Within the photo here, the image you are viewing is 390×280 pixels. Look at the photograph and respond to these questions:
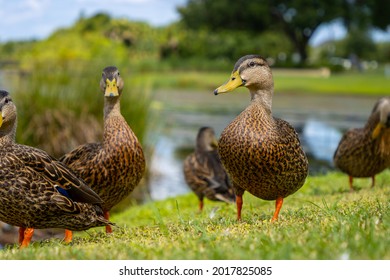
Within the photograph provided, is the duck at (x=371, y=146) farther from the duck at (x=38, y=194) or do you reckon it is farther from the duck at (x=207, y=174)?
the duck at (x=38, y=194)

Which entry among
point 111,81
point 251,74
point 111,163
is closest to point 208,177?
point 111,81

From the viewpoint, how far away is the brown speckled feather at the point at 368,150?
892cm

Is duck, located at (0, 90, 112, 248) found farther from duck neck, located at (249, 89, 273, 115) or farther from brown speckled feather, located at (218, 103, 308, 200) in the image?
duck neck, located at (249, 89, 273, 115)

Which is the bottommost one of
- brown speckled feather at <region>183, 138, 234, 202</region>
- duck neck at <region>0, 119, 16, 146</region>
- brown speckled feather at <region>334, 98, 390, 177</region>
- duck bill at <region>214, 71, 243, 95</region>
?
brown speckled feather at <region>183, 138, 234, 202</region>

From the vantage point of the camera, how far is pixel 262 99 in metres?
6.06

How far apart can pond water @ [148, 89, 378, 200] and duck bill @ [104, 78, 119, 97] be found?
674cm

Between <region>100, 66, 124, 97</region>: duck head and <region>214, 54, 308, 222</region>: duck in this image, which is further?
<region>100, 66, 124, 97</region>: duck head

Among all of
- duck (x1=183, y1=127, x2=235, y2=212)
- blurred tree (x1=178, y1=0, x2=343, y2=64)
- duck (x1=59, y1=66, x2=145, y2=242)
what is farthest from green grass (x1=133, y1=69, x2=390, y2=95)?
duck (x1=59, y1=66, x2=145, y2=242)

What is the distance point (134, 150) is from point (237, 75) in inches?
48.7

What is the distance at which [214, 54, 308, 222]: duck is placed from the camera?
5.80 m

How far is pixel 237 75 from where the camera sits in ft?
19.5

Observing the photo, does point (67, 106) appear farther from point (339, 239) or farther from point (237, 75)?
point (339, 239)

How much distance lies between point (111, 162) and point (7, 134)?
3.35 feet

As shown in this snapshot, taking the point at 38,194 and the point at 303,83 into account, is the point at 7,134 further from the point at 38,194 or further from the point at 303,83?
the point at 303,83
